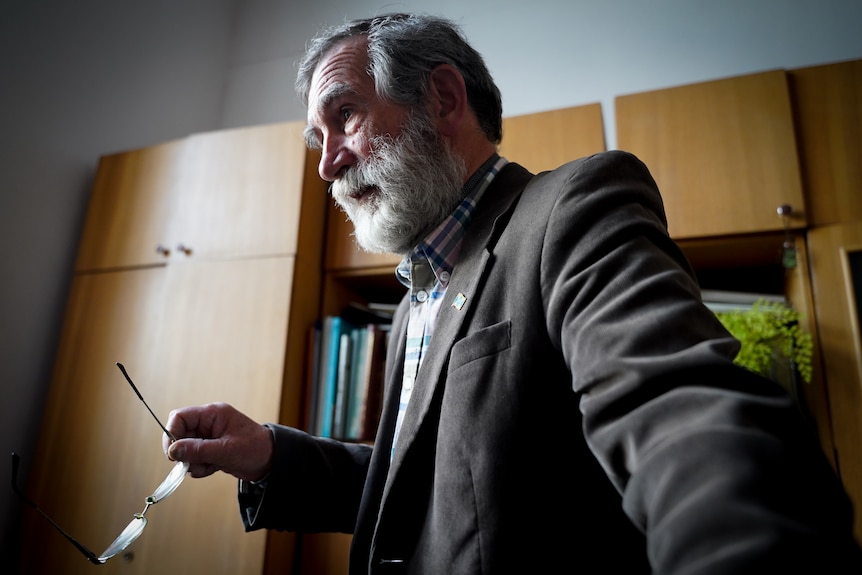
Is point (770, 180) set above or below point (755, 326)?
above

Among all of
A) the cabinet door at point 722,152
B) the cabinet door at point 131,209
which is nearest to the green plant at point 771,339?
the cabinet door at point 722,152

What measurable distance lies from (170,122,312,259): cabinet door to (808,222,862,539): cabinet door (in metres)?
1.29

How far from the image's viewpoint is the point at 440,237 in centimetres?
85

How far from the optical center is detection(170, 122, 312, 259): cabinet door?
1.59 meters

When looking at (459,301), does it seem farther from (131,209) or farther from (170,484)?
(131,209)

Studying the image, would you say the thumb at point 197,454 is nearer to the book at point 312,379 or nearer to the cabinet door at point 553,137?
the book at point 312,379

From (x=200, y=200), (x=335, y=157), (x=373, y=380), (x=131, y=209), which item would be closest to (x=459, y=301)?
(x=335, y=157)

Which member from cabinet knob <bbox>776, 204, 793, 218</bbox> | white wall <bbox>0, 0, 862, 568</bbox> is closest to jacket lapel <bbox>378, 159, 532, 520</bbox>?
cabinet knob <bbox>776, 204, 793, 218</bbox>

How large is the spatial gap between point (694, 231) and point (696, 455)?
113 cm

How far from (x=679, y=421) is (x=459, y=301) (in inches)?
14.2

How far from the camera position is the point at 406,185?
0.87 metres

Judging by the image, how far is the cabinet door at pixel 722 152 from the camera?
1283mm

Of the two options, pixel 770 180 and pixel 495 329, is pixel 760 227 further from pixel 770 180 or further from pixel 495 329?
pixel 495 329

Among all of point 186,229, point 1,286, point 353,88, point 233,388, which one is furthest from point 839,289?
point 1,286
